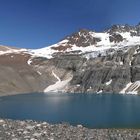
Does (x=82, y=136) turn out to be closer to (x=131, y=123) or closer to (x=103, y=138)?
(x=103, y=138)

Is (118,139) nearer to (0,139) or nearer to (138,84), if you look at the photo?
(0,139)

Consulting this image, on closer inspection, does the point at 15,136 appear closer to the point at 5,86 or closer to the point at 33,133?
the point at 33,133

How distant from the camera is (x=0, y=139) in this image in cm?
2866

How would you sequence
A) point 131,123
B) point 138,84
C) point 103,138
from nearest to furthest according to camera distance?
point 103,138, point 131,123, point 138,84

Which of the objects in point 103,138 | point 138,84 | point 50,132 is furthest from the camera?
point 138,84

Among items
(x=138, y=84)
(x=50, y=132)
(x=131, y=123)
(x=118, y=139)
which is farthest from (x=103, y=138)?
(x=138, y=84)

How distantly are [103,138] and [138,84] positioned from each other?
161696 mm

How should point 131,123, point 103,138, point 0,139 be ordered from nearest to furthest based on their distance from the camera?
point 0,139 → point 103,138 → point 131,123

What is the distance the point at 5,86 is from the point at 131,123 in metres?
145

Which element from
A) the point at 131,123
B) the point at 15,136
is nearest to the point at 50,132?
the point at 15,136

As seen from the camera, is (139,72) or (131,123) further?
(139,72)

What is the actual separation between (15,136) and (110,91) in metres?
171

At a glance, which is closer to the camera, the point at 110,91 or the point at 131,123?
the point at 131,123

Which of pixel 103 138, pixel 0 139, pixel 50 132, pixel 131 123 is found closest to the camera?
pixel 0 139
